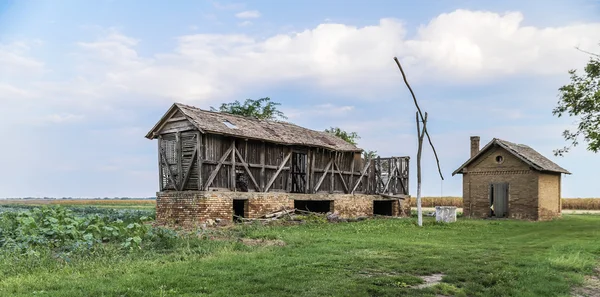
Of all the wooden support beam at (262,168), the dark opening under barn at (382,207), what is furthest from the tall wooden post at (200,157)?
the dark opening under barn at (382,207)

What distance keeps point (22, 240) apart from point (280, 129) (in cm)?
1868

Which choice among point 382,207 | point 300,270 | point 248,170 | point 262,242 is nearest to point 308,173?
point 248,170

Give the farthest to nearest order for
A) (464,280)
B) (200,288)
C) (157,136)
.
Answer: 1. (157,136)
2. (464,280)
3. (200,288)

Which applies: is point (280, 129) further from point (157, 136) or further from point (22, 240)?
point (22, 240)

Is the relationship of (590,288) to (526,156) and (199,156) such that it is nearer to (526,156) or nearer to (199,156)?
(199,156)

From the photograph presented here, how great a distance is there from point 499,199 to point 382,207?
828 cm

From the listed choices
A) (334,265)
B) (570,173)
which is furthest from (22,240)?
(570,173)

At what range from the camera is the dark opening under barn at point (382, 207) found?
127 feet

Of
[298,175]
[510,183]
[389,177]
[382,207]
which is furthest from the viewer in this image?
[382,207]

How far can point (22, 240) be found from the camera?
14.1 metres

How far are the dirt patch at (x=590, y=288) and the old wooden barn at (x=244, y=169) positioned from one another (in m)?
16.0

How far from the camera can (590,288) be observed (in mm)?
11492

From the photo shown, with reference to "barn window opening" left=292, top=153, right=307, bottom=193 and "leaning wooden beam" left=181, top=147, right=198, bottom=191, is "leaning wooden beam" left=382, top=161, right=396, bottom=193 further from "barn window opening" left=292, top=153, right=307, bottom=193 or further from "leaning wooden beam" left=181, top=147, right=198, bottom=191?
"leaning wooden beam" left=181, top=147, right=198, bottom=191

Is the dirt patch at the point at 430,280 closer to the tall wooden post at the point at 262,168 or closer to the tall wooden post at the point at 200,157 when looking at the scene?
the tall wooden post at the point at 200,157
